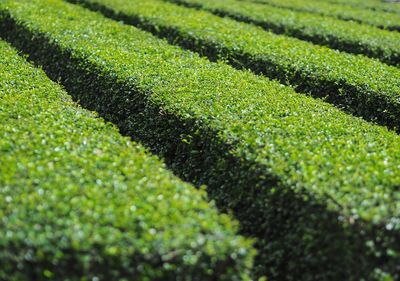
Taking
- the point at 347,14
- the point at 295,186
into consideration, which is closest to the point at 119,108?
the point at 295,186

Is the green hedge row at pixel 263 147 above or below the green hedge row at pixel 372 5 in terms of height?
below

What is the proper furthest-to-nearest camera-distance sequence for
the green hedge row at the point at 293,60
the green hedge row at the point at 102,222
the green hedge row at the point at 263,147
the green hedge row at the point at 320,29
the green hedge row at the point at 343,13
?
the green hedge row at the point at 343,13
the green hedge row at the point at 320,29
the green hedge row at the point at 293,60
the green hedge row at the point at 263,147
the green hedge row at the point at 102,222

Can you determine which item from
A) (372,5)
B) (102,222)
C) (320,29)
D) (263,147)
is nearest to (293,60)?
(320,29)

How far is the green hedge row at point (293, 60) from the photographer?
9.78 meters

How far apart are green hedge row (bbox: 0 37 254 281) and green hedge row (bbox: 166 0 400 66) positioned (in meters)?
8.64

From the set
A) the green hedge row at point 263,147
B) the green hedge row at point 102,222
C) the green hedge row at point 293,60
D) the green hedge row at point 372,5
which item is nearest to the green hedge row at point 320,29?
the green hedge row at point 293,60

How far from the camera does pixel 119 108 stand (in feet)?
30.0

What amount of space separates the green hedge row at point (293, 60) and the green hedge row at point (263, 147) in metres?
1.17

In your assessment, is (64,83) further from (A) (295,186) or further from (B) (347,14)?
(B) (347,14)

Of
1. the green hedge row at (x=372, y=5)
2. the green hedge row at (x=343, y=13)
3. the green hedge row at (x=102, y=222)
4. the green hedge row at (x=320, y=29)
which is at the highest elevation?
the green hedge row at (x=372, y=5)

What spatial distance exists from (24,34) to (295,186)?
8478 millimetres

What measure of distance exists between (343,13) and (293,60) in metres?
8.61

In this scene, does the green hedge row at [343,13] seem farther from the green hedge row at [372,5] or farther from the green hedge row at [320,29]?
the green hedge row at [320,29]

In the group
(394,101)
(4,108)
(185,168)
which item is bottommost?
(185,168)
